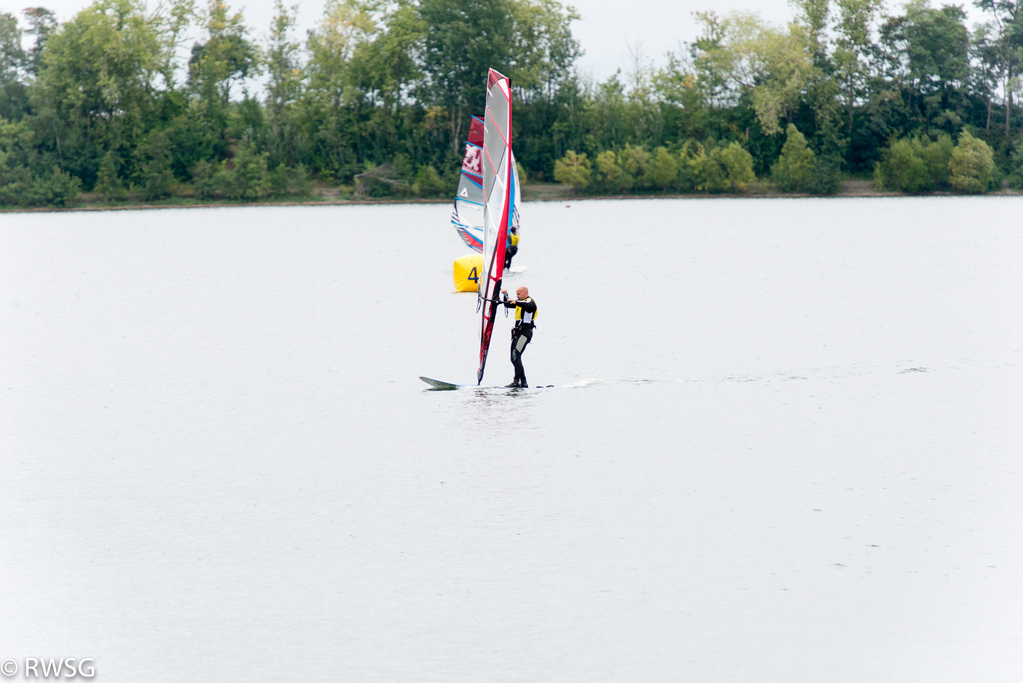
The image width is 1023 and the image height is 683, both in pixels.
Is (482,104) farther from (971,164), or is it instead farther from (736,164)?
(971,164)

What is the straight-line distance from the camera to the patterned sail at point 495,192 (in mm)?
10727

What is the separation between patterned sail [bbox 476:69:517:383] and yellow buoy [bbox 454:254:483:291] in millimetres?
8290

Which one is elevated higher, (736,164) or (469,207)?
(736,164)

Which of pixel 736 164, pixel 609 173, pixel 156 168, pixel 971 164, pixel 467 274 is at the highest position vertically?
pixel 971 164

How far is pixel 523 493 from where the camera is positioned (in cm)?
783

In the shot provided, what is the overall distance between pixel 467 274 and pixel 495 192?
9279mm

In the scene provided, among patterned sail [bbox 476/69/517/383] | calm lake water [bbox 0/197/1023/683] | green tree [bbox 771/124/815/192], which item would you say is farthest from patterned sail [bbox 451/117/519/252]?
green tree [bbox 771/124/815/192]

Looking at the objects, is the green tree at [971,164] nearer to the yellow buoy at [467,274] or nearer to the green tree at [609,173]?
the green tree at [609,173]

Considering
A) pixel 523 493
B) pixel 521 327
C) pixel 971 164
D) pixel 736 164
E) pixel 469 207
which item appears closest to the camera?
pixel 523 493

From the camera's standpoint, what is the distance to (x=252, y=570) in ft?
21.0

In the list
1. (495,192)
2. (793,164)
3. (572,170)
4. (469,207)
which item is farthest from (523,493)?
(793,164)

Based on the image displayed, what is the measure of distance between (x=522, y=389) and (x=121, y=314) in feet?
31.3

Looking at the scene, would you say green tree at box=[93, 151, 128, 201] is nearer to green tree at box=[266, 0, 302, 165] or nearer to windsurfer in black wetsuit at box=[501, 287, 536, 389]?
green tree at box=[266, 0, 302, 165]

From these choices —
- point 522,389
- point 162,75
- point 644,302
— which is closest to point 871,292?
point 644,302
